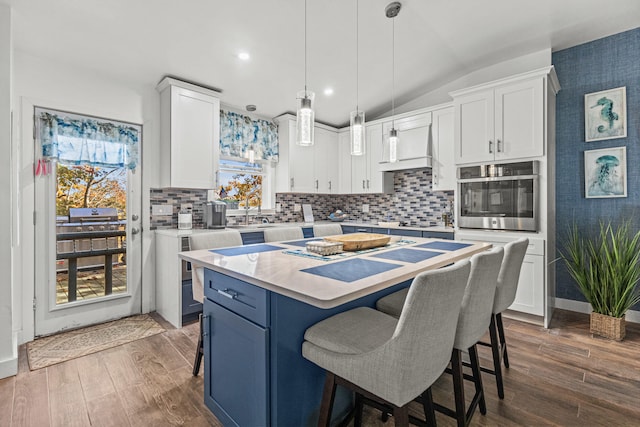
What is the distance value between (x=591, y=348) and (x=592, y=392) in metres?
0.79

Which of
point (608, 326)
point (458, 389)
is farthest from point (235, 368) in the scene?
point (608, 326)

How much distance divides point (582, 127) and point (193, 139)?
4135 mm

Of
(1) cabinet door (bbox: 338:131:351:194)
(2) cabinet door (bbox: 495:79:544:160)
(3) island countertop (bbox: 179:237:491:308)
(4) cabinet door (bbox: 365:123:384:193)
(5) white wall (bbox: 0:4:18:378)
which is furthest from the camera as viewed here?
(1) cabinet door (bbox: 338:131:351:194)

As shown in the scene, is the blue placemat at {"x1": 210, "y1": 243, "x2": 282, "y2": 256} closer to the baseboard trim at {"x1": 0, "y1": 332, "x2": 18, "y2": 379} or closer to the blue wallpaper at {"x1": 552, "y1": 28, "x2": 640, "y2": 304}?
the baseboard trim at {"x1": 0, "y1": 332, "x2": 18, "y2": 379}

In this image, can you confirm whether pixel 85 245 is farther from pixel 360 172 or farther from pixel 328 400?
pixel 360 172

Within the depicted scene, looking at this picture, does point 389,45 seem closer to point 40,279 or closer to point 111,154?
point 111,154

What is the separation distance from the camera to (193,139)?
3.42 meters

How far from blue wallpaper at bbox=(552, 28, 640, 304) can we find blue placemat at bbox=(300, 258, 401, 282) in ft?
9.55

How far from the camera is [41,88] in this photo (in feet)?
8.94

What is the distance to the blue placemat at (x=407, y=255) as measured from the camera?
6.00 ft

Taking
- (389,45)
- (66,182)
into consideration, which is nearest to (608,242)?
(389,45)

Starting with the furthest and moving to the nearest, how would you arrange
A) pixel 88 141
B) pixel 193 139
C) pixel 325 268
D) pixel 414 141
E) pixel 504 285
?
pixel 414 141, pixel 193 139, pixel 88 141, pixel 504 285, pixel 325 268

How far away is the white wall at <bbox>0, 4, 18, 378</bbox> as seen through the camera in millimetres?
2090

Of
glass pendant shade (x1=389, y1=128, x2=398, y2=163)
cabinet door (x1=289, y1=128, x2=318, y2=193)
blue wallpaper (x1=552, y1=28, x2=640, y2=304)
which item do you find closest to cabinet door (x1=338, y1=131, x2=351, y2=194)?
cabinet door (x1=289, y1=128, x2=318, y2=193)
